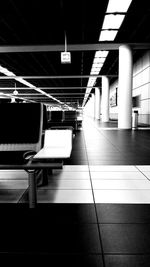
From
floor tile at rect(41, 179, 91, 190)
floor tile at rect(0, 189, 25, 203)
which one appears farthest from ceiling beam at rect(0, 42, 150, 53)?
floor tile at rect(0, 189, 25, 203)

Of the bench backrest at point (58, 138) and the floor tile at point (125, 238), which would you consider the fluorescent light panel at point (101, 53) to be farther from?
the floor tile at point (125, 238)

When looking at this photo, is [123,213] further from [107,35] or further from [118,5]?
[107,35]

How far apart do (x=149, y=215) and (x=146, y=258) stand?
27.8 inches

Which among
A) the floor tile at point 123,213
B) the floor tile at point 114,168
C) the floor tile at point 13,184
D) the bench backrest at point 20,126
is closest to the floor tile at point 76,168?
the floor tile at point 114,168

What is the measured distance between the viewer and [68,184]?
3.25 metres

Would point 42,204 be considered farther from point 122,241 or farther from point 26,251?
point 122,241

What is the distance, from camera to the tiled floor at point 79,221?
1641mm

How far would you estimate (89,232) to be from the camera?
1.96m

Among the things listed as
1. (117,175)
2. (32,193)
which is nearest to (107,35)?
(117,175)

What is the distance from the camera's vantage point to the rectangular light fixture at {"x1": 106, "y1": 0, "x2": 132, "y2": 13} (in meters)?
7.56

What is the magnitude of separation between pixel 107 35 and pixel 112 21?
1819 mm

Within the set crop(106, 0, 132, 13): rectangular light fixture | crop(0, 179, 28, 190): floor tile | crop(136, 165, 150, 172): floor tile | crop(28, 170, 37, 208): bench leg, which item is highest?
crop(106, 0, 132, 13): rectangular light fixture

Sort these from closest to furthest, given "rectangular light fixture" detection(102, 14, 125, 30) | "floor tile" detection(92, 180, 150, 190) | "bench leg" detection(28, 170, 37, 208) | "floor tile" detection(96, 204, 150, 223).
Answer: "floor tile" detection(96, 204, 150, 223)
"bench leg" detection(28, 170, 37, 208)
"floor tile" detection(92, 180, 150, 190)
"rectangular light fixture" detection(102, 14, 125, 30)

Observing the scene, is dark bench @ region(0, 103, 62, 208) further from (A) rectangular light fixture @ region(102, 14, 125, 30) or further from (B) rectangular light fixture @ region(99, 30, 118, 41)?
(B) rectangular light fixture @ region(99, 30, 118, 41)
